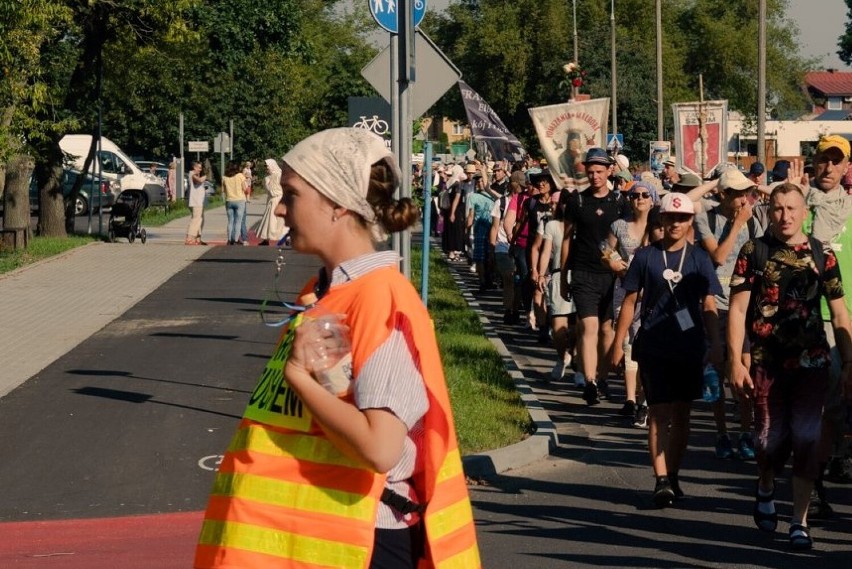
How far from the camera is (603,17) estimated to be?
87.8m

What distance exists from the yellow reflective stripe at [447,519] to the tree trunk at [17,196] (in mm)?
26863

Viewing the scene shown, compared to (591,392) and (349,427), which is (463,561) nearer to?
(349,427)

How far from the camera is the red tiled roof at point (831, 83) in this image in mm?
165250

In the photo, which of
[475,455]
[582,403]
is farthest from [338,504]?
[582,403]

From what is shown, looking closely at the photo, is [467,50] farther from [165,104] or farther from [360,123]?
[360,123]

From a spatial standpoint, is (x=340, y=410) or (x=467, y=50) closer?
(x=340, y=410)

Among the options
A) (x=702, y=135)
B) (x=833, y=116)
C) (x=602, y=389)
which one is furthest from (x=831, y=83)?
(x=602, y=389)

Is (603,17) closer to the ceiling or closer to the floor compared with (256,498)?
→ closer to the ceiling

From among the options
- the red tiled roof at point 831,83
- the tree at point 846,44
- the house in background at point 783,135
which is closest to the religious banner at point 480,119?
the house in background at point 783,135

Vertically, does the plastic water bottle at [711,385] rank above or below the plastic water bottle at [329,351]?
below

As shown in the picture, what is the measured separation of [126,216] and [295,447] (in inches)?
1178

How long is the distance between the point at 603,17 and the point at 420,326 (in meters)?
86.5

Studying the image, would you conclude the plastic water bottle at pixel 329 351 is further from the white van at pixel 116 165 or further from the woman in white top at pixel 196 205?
the white van at pixel 116 165

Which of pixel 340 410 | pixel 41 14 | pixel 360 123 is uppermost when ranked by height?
pixel 41 14
